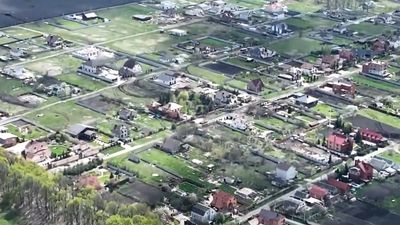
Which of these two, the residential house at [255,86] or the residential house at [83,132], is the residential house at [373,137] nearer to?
the residential house at [255,86]

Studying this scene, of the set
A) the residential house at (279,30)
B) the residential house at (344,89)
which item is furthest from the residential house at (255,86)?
the residential house at (279,30)

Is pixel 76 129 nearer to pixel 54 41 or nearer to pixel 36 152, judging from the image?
pixel 36 152

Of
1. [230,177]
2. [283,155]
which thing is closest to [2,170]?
[230,177]

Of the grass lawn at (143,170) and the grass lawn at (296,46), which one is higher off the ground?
the grass lawn at (143,170)

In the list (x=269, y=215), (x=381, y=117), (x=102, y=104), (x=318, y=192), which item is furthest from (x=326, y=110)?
(x=269, y=215)

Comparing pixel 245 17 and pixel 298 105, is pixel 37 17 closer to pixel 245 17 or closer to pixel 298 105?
pixel 245 17

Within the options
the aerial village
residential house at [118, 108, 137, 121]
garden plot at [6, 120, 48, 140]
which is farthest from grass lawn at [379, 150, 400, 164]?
garden plot at [6, 120, 48, 140]
